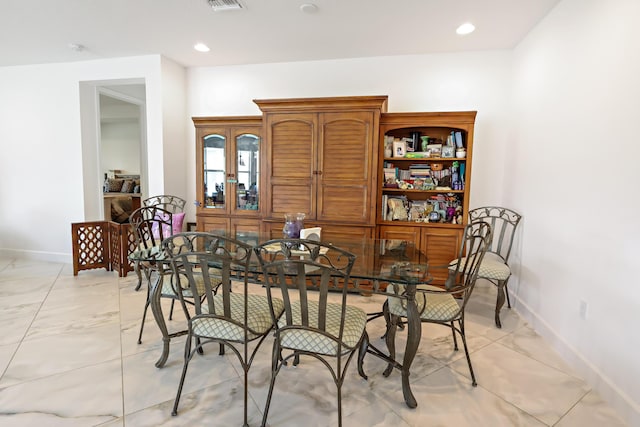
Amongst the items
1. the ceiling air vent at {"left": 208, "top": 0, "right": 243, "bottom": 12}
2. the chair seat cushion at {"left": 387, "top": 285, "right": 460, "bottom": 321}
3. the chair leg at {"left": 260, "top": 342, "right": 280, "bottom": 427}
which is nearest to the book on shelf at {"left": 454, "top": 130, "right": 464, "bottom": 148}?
the chair seat cushion at {"left": 387, "top": 285, "right": 460, "bottom": 321}

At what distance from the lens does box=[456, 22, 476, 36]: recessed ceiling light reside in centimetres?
301

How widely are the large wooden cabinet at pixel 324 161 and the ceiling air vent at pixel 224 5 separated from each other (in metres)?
0.95

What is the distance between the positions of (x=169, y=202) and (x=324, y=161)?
6.74ft

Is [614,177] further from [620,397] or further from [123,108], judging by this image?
[123,108]

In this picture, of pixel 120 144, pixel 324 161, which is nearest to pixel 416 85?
pixel 324 161

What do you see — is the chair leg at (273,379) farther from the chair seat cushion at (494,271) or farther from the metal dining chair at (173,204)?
the metal dining chair at (173,204)

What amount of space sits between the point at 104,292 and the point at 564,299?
410cm

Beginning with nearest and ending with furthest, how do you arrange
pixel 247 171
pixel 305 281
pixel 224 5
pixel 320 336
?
pixel 305 281 < pixel 320 336 < pixel 224 5 < pixel 247 171

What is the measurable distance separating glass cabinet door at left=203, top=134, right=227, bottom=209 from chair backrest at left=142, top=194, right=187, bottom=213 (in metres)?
0.35

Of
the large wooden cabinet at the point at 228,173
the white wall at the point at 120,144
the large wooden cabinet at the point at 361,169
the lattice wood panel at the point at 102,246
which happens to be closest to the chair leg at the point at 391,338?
the large wooden cabinet at the point at 361,169

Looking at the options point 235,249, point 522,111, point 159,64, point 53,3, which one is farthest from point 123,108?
point 522,111

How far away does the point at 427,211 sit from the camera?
11.8 ft

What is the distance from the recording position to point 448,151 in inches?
137

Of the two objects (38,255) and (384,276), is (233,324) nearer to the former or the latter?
(384,276)
